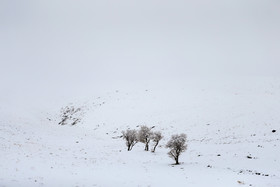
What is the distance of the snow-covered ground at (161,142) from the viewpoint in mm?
20000

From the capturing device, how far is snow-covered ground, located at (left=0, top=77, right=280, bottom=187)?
2000cm

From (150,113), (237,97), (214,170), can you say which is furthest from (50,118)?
(214,170)

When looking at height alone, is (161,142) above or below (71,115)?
below

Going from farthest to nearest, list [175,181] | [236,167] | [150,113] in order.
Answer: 1. [150,113]
2. [236,167]
3. [175,181]

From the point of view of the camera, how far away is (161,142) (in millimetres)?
Answer: 46188

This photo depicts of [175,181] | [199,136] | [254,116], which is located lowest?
[175,181]

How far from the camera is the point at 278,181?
20.0 metres

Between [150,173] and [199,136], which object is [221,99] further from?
[150,173]

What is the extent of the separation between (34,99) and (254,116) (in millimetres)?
91116

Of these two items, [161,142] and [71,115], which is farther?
[71,115]

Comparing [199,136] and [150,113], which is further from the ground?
[150,113]

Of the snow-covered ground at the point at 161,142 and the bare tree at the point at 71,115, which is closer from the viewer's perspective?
the snow-covered ground at the point at 161,142

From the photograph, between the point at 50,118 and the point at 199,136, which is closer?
the point at 199,136

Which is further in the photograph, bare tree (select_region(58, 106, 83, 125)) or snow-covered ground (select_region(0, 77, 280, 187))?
bare tree (select_region(58, 106, 83, 125))
